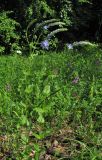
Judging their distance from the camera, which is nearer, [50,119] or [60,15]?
[50,119]

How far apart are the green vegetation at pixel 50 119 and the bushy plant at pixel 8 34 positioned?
5330mm

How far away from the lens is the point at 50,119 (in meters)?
4.43

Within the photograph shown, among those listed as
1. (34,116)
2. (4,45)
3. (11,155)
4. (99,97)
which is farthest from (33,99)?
(4,45)

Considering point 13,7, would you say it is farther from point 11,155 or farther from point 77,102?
point 11,155

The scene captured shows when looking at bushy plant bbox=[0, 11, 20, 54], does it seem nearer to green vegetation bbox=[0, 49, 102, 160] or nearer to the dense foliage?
the dense foliage

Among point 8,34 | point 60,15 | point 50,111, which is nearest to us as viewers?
point 50,111

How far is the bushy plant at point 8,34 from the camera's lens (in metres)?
10.8

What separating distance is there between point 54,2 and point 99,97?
7267 mm

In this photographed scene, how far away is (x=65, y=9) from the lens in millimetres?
11648

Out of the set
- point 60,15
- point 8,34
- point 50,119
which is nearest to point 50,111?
point 50,119

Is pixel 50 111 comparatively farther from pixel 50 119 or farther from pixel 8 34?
pixel 8 34

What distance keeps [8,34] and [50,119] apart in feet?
22.5

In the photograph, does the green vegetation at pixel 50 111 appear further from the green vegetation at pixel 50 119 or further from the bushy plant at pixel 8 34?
the bushy plant at pixel 8 34

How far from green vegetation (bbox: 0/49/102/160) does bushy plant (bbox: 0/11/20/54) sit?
17.5 ft
